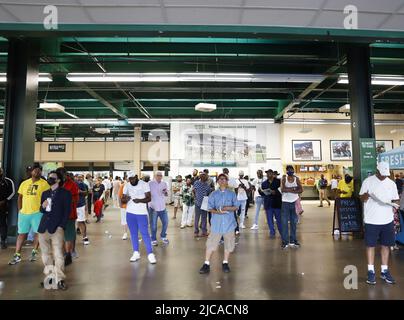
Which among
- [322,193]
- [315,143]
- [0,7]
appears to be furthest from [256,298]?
[315,143]

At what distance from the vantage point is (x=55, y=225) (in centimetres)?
365

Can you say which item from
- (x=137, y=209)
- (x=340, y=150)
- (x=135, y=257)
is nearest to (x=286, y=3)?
(x=137, y=209)

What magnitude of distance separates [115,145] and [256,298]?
17849mm

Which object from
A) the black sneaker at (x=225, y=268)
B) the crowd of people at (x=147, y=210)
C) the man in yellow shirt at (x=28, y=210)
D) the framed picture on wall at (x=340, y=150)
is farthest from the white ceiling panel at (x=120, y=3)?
the framed picture on wall at (x=340, y=150)

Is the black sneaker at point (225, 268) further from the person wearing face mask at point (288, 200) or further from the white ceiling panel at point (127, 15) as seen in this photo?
the white ceiling panel at point (127, 15)

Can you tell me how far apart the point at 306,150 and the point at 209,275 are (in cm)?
1439

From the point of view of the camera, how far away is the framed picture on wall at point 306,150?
55.8 feet

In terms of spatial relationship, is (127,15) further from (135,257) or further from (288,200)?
(288,200)

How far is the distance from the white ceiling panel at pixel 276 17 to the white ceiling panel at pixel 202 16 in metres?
0.20

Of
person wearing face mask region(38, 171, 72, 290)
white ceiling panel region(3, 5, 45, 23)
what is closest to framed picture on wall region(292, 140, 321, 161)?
white ceiling panel region(3, 5, 45, 23)

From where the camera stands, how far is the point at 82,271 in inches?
173

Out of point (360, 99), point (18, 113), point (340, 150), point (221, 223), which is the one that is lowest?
point (221, 223)

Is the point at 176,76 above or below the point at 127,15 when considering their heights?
above
